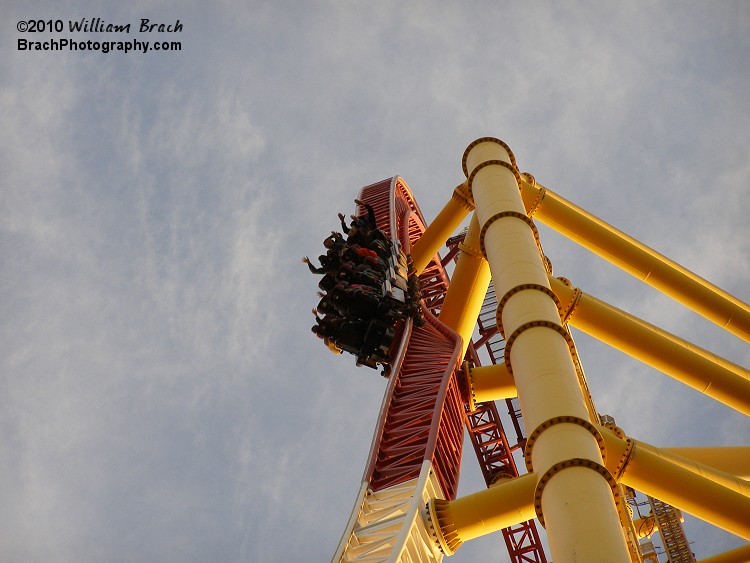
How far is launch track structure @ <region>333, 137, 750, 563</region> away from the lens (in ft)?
30.6

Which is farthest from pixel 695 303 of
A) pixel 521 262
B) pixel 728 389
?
pixel 521 262

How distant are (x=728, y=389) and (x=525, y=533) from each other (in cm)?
768

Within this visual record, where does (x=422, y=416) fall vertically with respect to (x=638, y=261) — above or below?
below

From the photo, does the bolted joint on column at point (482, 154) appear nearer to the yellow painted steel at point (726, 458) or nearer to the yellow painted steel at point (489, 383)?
the yellow painted steel at point (489, 383)

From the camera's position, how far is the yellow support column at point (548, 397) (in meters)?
8.20

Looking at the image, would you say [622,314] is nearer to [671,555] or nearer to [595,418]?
[595,418]

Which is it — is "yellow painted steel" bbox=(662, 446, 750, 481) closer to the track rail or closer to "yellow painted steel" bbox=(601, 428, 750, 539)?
"yellow painted steel" bbox=(601, 428, 750, 539)

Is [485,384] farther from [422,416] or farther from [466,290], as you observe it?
[466,290]

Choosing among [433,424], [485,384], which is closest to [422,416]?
[433,424]

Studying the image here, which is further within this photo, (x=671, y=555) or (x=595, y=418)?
(x=671, y=555)

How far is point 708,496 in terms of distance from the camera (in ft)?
36.0

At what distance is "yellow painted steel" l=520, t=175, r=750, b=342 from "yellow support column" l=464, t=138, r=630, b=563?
1709 millimetres

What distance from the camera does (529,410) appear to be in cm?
1005

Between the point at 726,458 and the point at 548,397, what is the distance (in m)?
6.08
